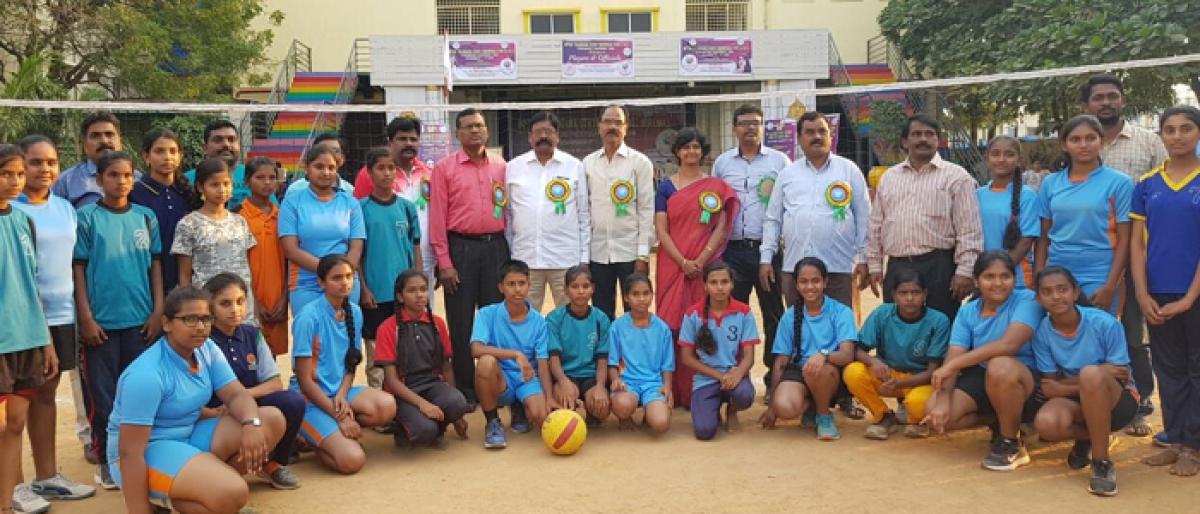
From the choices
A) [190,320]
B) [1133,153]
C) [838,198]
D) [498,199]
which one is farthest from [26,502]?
[1133,153]

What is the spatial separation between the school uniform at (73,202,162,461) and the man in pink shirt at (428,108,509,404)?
1654 millimetres

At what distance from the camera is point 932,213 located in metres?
5.21

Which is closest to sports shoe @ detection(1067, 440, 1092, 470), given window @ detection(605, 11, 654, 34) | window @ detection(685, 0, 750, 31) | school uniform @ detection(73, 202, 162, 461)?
school uniform @ detection(73, 202, 162, 461)

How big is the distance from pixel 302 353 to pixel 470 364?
139 centimetres

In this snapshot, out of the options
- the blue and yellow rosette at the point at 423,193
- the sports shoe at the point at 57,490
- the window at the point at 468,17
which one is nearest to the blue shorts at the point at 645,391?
the blue and yellow rosette at the point at 423,193

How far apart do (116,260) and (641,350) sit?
8.98 feet

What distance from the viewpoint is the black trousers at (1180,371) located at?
14.3 feet

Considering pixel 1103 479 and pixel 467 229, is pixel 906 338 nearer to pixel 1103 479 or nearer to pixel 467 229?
pixel 1103 479

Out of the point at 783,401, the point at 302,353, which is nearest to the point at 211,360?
the point at 302,353

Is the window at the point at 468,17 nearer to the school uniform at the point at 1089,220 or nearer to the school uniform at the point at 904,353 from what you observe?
the school uniform at the point at 904,353

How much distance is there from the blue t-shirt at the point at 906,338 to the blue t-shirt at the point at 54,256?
4005 millimetres

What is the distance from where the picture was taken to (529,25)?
23.2m

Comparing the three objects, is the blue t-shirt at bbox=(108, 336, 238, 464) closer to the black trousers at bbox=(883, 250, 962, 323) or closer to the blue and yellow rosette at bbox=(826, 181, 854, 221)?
the blue and yellow rosette at bbox=(826, 181, 854, 221)

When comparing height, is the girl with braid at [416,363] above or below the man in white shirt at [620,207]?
below
